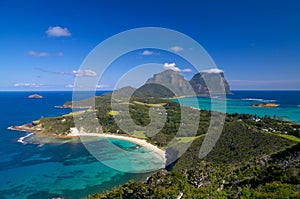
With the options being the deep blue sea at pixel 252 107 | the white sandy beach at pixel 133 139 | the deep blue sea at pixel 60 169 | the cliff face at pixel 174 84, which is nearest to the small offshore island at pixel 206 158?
the white sandy beach at pixel 133 139

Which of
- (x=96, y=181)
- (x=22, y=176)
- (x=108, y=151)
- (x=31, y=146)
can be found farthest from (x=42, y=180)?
(x=31, y=146)

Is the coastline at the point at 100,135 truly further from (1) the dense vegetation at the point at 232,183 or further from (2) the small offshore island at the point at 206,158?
(1) the dense vegetation at the point at 232,183

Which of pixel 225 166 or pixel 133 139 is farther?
pixel 133 139

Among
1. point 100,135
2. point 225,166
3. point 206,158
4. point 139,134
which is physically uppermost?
point 225,166

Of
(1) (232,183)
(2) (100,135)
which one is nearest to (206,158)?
(1) (232,183)

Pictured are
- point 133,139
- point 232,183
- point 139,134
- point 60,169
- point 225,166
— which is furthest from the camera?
point 139,134

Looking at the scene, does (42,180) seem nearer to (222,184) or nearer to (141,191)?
(141,191)

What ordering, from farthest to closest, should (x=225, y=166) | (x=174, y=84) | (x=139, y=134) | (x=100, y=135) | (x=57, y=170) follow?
(x=174, y=84)
(x=100, y=135)
(x=139, y=134)
(x=57, y=170)
(x=225, y=166)

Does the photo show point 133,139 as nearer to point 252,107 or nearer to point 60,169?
point 60,169

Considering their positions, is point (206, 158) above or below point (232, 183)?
below
